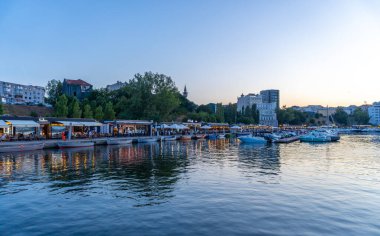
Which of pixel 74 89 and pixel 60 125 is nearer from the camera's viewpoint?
pixel 60 125

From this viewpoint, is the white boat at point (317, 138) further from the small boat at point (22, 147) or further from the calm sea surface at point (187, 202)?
the small boat at point (22, 147)

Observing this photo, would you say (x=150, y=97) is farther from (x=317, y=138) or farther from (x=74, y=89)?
(x=74, y=89)

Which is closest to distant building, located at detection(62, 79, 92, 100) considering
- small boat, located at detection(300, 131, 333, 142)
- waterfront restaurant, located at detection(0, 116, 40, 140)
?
waterfront restaurant, located at detection(0, 116, 40, 140)

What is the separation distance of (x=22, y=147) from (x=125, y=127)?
125ft

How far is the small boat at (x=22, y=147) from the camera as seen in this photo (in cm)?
3972

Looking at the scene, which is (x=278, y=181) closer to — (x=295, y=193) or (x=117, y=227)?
(x=295, y=193)

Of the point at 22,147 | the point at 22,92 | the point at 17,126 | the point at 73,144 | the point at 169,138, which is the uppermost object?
the point at 22,92

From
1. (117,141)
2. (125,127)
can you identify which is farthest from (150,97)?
(117,141)

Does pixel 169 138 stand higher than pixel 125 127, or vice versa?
pixel 125 127

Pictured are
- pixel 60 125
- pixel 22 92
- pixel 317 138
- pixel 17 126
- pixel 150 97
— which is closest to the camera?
pixel 17 126

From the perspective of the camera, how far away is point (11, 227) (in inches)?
449

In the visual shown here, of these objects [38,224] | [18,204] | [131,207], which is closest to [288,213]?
[131,207]

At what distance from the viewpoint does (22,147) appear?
136 ft

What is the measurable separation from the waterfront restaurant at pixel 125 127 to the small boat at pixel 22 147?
23615mm
